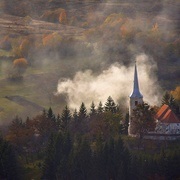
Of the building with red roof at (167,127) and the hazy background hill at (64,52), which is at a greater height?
the hazy background hill at (64,52)

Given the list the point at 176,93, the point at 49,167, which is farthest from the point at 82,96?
the point at 49,167

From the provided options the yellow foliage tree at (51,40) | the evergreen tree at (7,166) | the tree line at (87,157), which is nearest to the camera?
the evergreen tree at (7,166)

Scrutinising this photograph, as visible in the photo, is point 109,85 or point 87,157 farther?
point 109,85

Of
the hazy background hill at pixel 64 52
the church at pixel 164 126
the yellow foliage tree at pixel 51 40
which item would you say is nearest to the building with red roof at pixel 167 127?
the church at pixel 164 126

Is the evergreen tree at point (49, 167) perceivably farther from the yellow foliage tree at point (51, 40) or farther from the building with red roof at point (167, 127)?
the yellow foliage tree at point (51, 40)

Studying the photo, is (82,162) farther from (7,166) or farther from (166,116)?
(166,116)

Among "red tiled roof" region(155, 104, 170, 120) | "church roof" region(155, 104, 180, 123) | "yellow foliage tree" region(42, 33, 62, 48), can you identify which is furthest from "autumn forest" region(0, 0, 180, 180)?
"church roof" region(155, 104, 180, 123)
